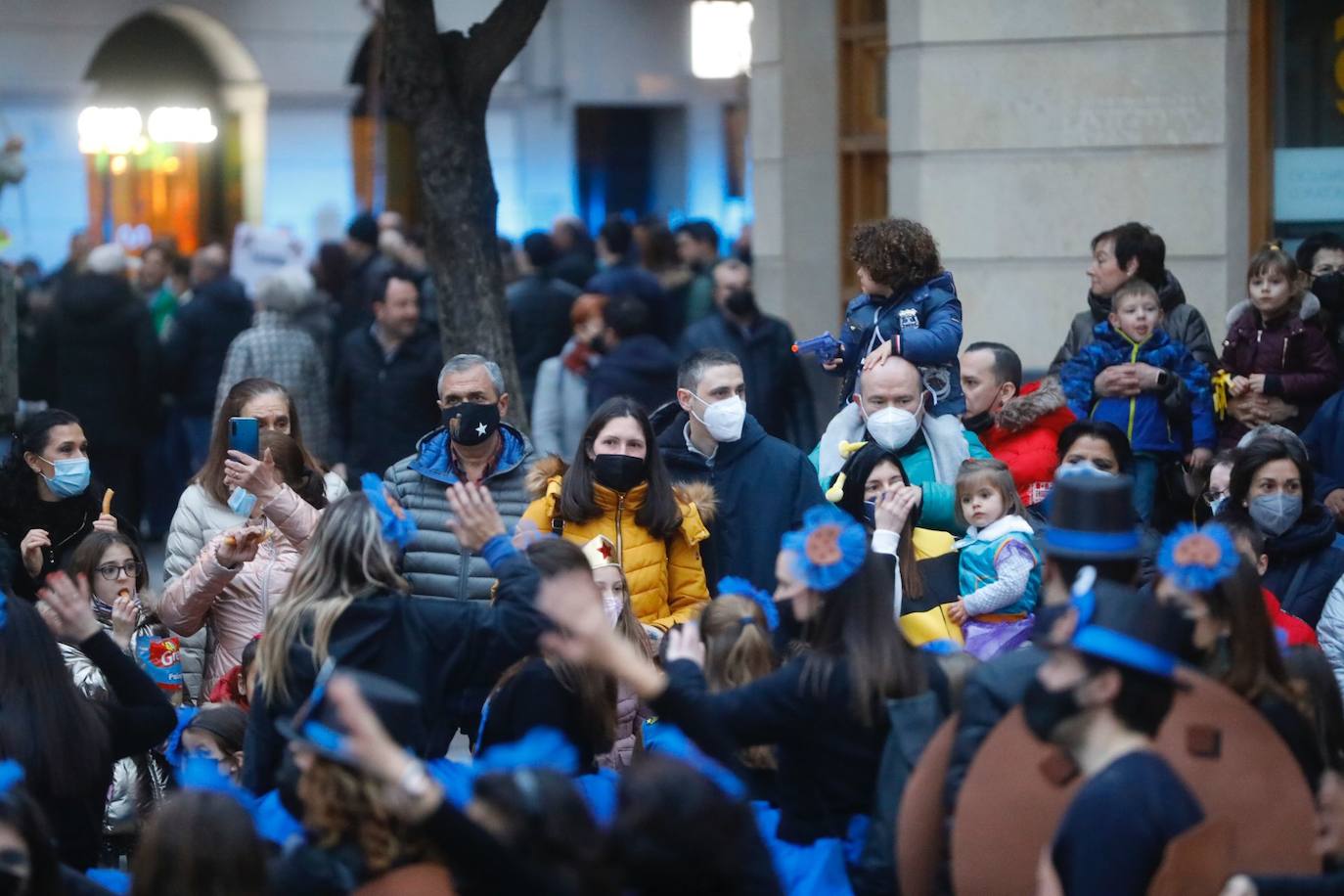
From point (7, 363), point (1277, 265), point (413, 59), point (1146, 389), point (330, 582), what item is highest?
point (413, 59)

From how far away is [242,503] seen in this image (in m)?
7.49

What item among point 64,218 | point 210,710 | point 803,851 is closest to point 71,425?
point 210,710

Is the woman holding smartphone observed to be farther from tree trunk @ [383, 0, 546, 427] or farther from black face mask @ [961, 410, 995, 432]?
black face mask @ [961, 410, 995, 432]

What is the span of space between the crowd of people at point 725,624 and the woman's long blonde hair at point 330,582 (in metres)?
0.01

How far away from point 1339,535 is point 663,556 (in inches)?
97.6

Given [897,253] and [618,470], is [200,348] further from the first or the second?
[618,470]

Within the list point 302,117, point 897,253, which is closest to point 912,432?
point 897,253

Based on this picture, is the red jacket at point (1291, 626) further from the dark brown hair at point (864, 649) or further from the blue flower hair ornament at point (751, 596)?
the dark brown hair at point (864, 649)

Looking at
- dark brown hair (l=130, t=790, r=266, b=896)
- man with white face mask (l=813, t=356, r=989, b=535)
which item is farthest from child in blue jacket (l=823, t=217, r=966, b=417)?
dark brown hair (l=130, t=790, r=266, b=896)

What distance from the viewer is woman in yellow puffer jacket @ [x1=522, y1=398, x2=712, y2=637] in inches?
266

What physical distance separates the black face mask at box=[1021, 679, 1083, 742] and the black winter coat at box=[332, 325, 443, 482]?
6.39m

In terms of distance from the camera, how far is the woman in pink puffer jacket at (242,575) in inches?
266

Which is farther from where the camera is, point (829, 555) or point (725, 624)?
point (725, 624)

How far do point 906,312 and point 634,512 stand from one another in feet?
4.56
